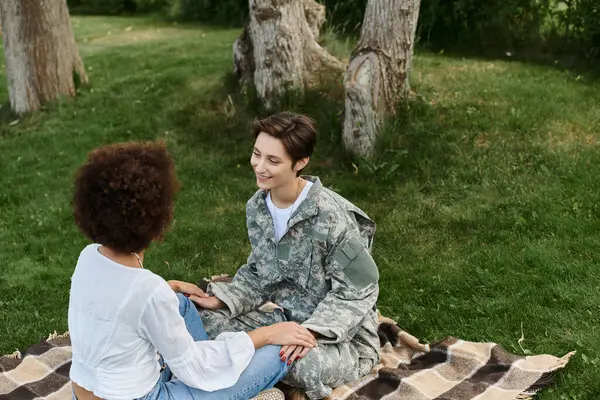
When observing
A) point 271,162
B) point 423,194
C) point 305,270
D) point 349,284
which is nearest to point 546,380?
point 349,284

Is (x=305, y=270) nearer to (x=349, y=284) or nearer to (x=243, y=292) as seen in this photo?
(x=349, y=284)

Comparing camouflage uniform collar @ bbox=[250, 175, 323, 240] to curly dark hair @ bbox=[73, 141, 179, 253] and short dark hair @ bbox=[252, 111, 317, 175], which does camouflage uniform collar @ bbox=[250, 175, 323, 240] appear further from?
curly dark hair @ bbox=[73, 141, 179, 253]

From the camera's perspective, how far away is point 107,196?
263 cm

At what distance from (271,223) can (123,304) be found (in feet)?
4.09

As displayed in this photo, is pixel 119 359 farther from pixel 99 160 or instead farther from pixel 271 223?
pixel 271 223

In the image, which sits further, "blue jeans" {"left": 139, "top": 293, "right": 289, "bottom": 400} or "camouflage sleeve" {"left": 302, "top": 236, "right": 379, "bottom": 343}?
"camouflage sleeve" {"left": 302, "top": 236, "right": 379, "bottom": 343}

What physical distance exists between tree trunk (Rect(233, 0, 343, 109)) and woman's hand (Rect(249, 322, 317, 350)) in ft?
13.0

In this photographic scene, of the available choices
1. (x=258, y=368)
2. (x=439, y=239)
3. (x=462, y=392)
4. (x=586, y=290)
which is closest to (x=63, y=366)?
(x=258, y=368)

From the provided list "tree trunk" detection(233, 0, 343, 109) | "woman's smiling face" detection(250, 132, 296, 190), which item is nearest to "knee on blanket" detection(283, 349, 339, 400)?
"woman's smiling face" detection(250, 132, 296, 190)

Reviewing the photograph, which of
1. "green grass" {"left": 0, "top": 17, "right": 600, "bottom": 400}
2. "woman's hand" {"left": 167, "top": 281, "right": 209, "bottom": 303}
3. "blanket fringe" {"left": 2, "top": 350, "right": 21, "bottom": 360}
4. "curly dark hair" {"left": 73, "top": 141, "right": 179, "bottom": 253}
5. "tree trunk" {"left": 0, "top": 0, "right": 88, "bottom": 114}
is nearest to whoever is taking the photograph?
"curly dark hair" {"left": 73, "top": 141, "right": 179, "bottom": 253}

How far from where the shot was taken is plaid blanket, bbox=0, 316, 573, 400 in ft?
12.0

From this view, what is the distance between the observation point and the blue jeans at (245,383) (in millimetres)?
2998

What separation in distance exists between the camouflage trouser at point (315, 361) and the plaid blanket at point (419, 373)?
0.08 meters

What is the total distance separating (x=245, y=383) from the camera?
3154 mm
